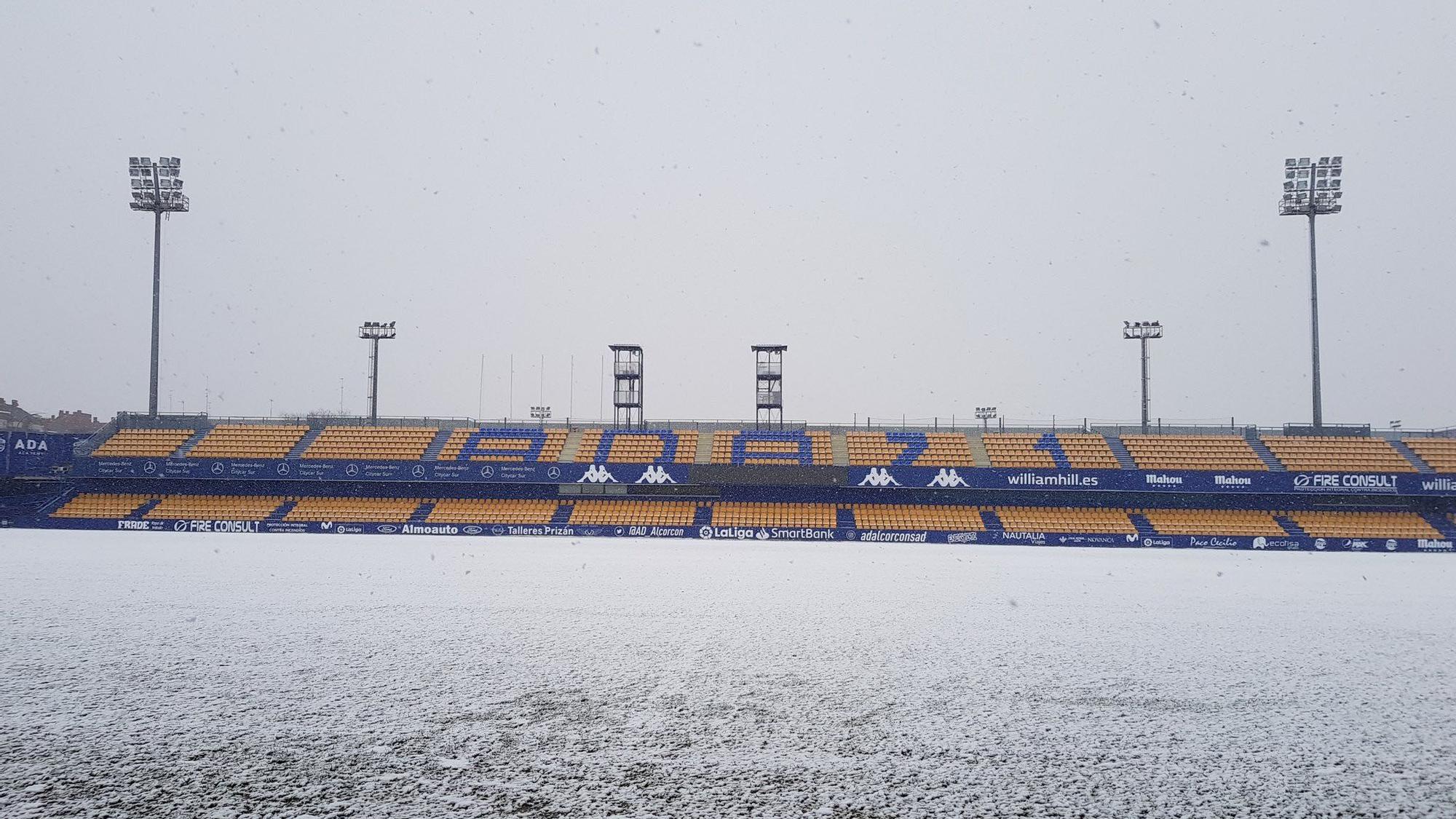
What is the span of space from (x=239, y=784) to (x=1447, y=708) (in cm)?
908

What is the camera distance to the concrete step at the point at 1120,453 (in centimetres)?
3928

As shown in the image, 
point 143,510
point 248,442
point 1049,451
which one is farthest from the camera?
point 248,442

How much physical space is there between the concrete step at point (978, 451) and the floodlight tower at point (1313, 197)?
15476mm

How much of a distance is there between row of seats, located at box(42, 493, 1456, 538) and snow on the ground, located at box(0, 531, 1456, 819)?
72.4ft

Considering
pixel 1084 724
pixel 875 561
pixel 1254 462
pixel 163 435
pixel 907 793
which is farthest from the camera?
pixel 163 435

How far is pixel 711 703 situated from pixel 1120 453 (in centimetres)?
3892

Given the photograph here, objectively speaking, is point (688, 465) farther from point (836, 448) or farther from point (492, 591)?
point (492, 591)

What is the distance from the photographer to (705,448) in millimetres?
43000

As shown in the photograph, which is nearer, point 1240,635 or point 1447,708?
point 1447,708

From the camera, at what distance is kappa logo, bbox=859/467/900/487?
38969 millimetres

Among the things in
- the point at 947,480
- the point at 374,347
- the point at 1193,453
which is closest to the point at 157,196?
the point at 374,347

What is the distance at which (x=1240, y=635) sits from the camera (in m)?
10.7

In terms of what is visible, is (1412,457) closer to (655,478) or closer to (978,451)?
(978,451)

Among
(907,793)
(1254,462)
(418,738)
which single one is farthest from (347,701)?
(1254,462)
